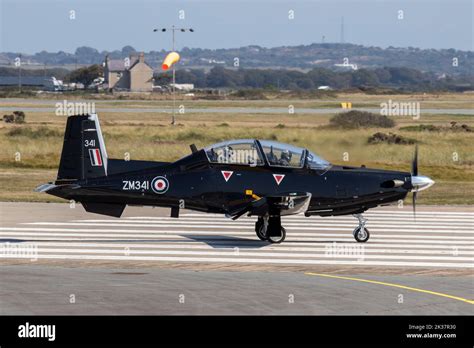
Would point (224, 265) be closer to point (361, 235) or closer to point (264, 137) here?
point (361, 235)

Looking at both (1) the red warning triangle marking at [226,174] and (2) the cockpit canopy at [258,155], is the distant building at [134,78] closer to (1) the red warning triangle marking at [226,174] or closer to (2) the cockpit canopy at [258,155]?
(2) the cockpit canopy at [258,155]

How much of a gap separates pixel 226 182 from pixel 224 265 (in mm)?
3062

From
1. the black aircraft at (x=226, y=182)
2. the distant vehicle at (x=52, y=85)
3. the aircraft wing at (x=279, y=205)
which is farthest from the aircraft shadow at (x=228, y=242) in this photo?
the distant vehicle at (x=52, y=85)

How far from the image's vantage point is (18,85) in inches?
7205

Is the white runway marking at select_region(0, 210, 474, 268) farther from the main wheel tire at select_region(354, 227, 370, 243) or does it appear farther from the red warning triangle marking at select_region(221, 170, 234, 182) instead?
the red warning triangle marking at select_region(221, 170, 234, 182)

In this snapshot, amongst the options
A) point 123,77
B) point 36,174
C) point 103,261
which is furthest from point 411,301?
point 123,77

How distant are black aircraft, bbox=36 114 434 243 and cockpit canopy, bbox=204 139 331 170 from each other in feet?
0.07

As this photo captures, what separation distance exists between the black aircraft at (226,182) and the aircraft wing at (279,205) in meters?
0.02

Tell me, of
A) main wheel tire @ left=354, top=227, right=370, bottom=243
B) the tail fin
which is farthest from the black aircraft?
main wheel tire @ left=354, top=227, right=370, bottom=243

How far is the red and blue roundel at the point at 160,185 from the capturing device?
824 inches

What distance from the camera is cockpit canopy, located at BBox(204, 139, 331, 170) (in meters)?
21.1

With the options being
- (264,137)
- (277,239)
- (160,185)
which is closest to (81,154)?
(160,185)

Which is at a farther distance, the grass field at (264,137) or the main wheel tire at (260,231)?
the grass field at (264,137)
